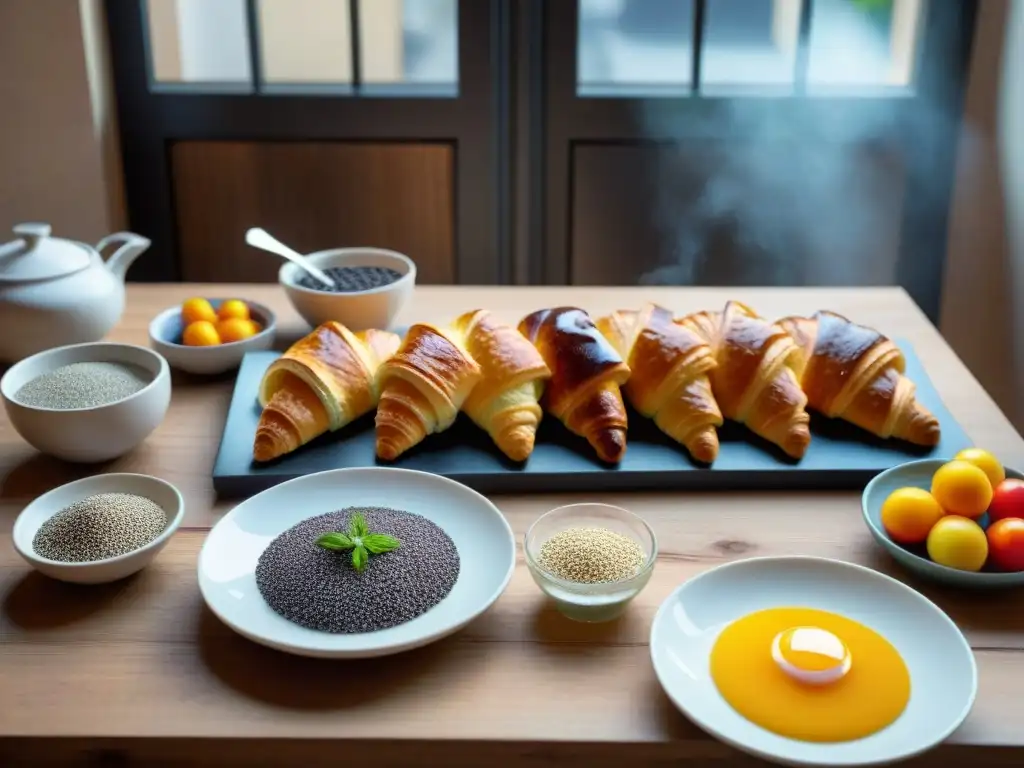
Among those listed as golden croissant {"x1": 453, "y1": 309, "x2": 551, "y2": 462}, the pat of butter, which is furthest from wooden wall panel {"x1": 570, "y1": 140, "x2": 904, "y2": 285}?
the pat of butter

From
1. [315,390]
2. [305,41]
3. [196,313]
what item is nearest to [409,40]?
[305,41]

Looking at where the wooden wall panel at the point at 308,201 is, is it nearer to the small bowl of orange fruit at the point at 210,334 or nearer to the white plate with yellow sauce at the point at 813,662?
the small bowl of orange fruit at the point at 210,334

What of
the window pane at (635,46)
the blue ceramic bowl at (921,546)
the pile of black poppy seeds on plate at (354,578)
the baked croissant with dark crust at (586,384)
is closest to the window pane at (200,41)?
the window pane at (635,46)

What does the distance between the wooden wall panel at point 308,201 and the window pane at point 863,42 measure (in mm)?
809

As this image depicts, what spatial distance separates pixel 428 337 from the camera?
1.23m

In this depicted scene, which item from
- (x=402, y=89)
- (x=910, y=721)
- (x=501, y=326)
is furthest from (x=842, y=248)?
(x=910, y=721)

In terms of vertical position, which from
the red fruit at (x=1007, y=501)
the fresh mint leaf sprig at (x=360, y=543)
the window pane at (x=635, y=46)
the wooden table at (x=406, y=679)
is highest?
the window pane at (x=635, y=46)

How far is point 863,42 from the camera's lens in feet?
7.45

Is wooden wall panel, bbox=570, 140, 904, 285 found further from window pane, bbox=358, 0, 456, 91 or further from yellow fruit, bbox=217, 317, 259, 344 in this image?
yellow fruit, bbox=217, 317, 259, 344

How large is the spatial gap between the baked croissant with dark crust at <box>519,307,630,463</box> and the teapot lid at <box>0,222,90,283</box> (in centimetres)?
64

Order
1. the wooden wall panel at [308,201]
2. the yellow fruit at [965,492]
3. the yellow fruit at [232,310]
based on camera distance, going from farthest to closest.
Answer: the wooden wall panel at [308,201]
the yellow fruit at [232,310]
the yellow fruit at [965,492]

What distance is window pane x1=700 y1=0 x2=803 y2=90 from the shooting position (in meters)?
2.27

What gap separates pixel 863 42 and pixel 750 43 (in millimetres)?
234

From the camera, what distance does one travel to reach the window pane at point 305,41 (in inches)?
90.2
